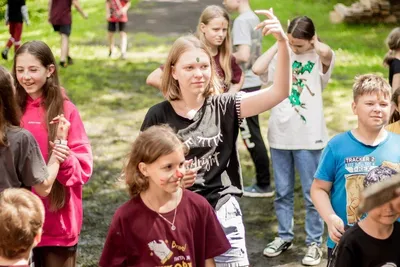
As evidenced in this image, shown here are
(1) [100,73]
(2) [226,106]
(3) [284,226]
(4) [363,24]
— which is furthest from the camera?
(4) [363,24]

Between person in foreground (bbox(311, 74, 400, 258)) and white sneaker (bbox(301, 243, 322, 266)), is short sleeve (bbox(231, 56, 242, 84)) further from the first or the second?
person in foreground (bbox(311, 74, 400, 258))

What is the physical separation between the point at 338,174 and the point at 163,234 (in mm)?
1297

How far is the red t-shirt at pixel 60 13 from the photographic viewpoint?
13945 millimetres

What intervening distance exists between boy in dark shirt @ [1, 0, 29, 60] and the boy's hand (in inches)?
429

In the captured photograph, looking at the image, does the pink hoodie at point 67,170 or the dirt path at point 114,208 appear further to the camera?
the dirt path at point 114,208

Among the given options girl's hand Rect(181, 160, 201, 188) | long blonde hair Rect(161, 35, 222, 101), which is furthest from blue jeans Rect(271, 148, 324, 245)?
girl's hand Rect(181, 160, 201, 188)

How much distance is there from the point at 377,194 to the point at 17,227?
1.82 meters

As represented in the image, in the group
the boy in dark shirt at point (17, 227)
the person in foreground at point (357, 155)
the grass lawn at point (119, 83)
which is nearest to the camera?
the boy in dark shirt at point (17, 227)

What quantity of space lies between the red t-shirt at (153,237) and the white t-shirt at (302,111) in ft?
9.07

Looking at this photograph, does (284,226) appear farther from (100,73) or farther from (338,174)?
(100,73)

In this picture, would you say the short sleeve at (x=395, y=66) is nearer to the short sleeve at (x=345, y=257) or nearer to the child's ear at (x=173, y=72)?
the child's ear at (x=173, y=72)

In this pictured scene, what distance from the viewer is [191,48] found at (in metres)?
4.71

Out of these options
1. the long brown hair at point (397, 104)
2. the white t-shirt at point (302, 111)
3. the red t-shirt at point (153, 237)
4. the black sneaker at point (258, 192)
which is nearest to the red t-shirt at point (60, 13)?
the black sneaker at point (258, 192)

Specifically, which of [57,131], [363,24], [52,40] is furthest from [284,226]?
[363,24]
